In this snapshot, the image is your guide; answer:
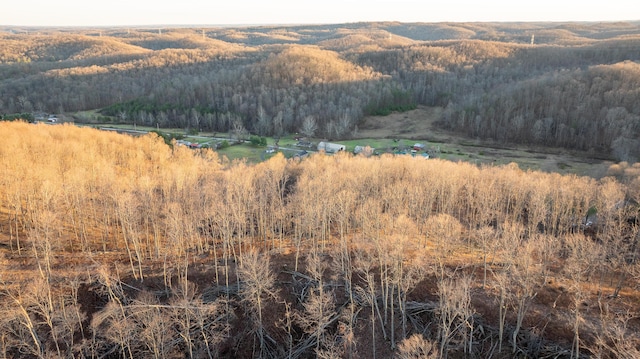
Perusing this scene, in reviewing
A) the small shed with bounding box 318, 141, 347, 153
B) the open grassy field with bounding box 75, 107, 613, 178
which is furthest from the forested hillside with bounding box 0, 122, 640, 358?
the small shed with bounding box 318, 141, 347, 153

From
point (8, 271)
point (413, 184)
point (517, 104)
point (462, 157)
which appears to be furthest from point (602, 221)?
point (517, 104)

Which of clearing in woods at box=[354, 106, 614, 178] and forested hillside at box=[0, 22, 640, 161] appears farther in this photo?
forested hillside at box=[0, 22, 640, 161]

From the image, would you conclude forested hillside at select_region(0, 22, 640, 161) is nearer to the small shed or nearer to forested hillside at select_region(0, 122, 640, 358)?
the small shed

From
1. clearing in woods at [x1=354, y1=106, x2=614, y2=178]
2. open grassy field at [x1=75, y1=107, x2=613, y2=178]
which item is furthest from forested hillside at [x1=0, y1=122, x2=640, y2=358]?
open grassy field at [x1=75, y1=107, x2=613, y2=178]

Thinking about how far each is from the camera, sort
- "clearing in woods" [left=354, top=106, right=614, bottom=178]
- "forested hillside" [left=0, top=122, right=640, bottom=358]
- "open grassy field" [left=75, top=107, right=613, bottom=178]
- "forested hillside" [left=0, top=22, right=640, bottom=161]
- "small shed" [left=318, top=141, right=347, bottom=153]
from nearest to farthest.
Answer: "forested hillside" [left=0, top=122, right=640, bottom=358] < "clearing in woods" [left=354, top=106, right=614, bottom=178] < "open grassy field" [left=75, top=107, right=613, bottom=178] < "small shed" [left=318, top=141, right=347, bottom=153] < "forested hillside" [left=0, top=22, right=640, bottom=161]

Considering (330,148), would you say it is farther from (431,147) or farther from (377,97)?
(377,97)

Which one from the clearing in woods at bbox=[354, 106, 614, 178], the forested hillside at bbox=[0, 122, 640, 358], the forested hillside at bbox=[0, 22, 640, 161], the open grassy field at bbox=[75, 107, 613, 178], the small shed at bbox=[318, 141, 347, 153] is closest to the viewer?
the forested hillside at bbox=[0, 122, 640, 358]

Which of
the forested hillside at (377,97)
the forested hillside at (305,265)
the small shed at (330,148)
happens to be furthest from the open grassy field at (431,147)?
the forested hillside at (305,265)

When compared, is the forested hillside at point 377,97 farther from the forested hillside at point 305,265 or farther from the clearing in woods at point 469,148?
the forested hillside at point 305,265

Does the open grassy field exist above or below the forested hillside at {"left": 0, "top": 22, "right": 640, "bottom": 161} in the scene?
below
